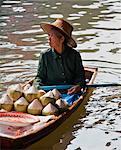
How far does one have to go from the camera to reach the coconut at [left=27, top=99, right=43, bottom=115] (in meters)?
5.48

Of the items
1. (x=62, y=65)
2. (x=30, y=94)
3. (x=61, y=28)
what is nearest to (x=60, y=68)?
(x=62, y=65)

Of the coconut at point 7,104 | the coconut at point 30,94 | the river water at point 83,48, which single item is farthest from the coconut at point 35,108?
the river water at point 83,48

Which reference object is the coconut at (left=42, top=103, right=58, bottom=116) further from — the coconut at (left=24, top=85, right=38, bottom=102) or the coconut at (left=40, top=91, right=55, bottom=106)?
the coconut at (left=24, top=85, right=38, bottom=102)

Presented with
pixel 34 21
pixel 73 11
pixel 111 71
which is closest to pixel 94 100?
pixel 111 71

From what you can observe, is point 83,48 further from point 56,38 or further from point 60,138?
point 60,138

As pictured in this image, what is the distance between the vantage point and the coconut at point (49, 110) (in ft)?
17.8

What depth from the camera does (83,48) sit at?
374 inches

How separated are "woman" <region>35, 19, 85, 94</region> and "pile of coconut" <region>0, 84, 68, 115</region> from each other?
2.06ft

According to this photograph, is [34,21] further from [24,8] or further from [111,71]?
[111,71]

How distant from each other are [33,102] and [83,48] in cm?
413

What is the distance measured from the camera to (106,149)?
17.6 feet

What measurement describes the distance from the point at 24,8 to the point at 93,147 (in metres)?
9.49

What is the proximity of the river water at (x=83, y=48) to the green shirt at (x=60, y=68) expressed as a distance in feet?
1.57

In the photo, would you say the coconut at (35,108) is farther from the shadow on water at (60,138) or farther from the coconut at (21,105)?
the shadow on water at (60,138)
